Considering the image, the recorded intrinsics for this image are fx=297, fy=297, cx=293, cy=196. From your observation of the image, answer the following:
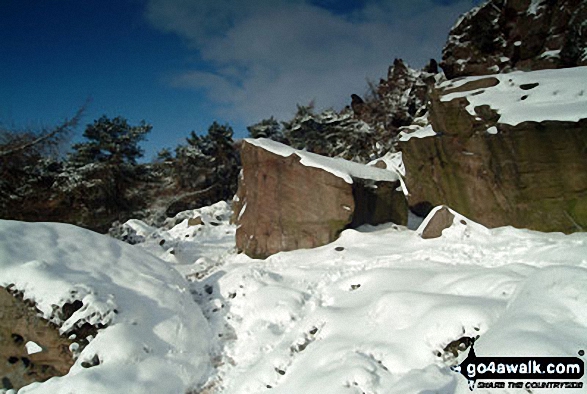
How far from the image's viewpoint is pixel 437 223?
8125mm

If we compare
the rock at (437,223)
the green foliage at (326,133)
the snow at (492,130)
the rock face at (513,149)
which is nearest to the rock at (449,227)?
the rock at (437,223)

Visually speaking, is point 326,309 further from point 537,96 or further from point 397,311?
point 537,96

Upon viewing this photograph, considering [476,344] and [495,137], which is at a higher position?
[495,137]

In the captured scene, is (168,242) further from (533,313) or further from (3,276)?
(533,313)

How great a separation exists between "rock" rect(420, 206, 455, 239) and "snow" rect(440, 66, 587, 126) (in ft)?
9.94

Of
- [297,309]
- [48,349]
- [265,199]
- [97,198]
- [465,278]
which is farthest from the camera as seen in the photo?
[97,198]

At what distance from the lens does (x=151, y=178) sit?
50.8 feet

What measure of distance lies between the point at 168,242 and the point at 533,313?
14.0m

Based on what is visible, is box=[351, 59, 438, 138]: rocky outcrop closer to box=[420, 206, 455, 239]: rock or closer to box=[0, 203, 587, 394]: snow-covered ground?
box=[420, 206, 455, 239]: rock

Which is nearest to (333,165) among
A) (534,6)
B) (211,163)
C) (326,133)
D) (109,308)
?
(109,308)

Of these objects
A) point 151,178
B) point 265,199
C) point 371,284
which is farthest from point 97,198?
point 371,284

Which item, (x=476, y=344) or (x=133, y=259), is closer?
(x=476, y=344)

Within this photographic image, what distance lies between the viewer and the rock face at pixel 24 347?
14.1 feet

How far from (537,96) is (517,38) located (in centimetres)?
953
